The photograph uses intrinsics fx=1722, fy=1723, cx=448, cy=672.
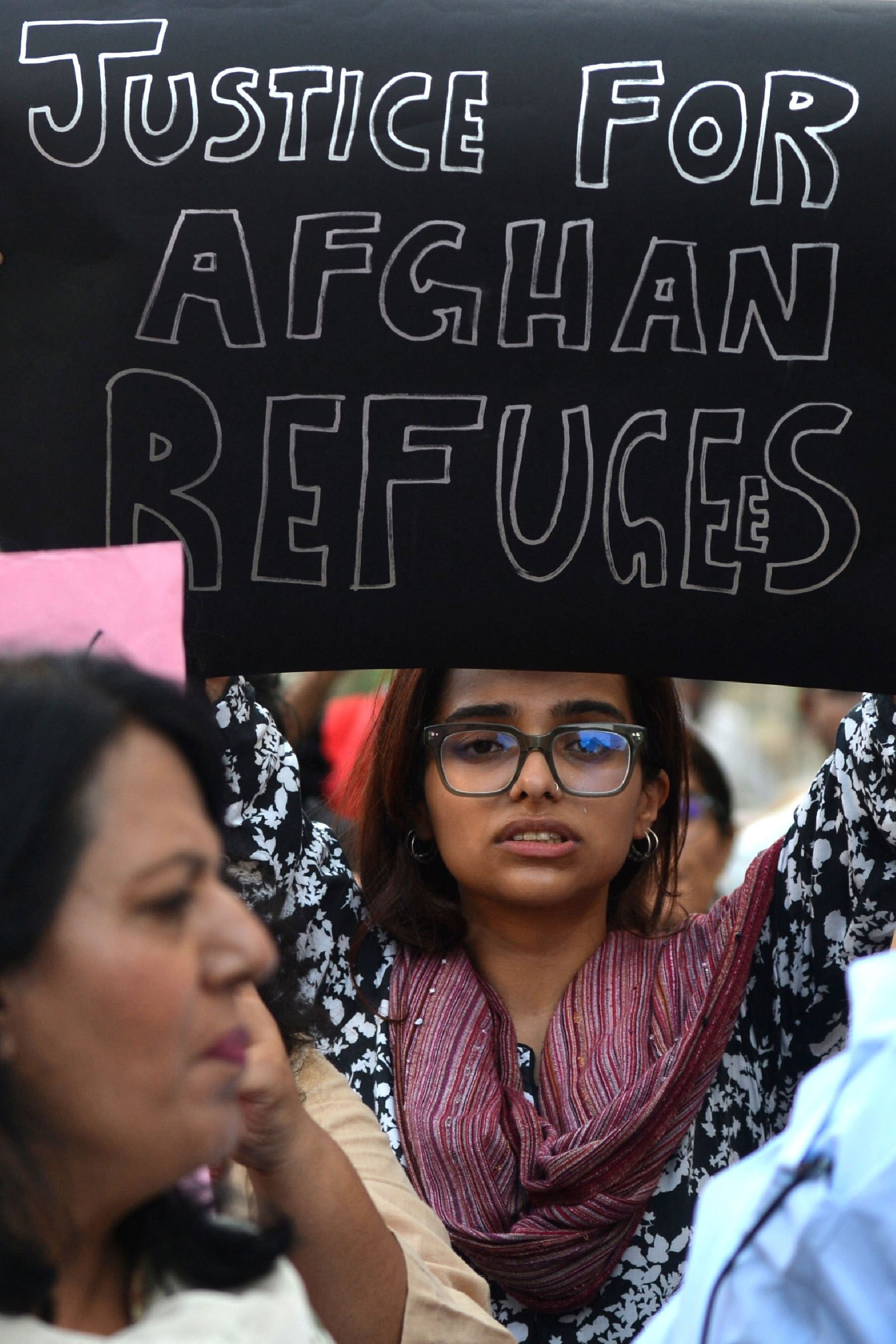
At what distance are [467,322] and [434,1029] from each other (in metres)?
0.92

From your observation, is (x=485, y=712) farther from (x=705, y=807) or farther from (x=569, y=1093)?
(x=705, y=807)

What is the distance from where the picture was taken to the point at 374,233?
197 centimetres

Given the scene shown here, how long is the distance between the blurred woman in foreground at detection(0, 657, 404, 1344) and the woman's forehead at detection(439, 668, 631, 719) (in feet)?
3.67

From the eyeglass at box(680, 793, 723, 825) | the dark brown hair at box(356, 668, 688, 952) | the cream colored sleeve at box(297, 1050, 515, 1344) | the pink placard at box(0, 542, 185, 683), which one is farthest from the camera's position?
the eyeglass at box(680, 793, 723, 825)

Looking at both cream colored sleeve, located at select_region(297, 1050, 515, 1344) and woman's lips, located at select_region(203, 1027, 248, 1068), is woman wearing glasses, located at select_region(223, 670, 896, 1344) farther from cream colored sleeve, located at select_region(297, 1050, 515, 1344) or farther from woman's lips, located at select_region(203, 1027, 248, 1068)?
woman's lips, located at select_region(203, 1027, 248, 1068)

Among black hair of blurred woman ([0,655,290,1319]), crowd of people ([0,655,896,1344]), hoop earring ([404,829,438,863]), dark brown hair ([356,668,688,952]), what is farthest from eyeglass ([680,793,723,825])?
black hair of blurred woman ([0,655,290,1319])

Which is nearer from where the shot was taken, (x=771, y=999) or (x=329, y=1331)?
(x=329, y=1331)

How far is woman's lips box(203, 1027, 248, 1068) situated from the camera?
1.10 m

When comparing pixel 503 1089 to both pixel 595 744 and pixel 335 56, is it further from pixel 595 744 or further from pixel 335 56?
pixel 335 56

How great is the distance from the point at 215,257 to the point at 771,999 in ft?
3.91

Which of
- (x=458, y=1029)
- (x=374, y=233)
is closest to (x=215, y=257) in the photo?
(x=374, y=233)

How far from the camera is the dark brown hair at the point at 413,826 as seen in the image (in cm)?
239

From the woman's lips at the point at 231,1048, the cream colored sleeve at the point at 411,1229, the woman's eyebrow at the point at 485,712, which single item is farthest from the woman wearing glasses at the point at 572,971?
the woman's lips at the point at 231,1048

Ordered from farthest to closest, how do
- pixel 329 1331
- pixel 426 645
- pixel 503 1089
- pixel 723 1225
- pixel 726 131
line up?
pixel 503 1089
pixel 426 645
pixel 726 131
pixel 329 1331
pixel 723 1225
